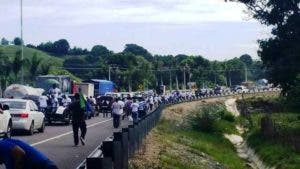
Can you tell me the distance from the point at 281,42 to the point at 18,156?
45.9m

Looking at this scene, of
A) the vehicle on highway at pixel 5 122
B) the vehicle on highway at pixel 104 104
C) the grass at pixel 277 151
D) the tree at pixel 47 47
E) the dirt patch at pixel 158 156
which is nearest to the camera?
the dirt patch at pixel 158 156

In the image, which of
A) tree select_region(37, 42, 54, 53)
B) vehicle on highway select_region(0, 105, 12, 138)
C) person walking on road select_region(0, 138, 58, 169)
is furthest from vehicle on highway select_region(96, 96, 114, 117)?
tree select_region(37, 42, 54, 53)

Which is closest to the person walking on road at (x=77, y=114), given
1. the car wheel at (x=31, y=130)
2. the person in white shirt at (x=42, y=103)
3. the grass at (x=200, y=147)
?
the grass at (x=200, y=147)

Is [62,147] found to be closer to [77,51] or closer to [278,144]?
[278,144]

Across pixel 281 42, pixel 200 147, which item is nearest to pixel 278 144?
pixel 200 147

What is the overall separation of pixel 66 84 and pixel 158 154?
34097 millimetres

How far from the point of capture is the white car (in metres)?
28.3

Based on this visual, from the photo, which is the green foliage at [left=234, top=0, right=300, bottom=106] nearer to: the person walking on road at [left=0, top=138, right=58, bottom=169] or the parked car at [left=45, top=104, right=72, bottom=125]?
the parked car at [left=45, top=104, right=72, bottom=125]

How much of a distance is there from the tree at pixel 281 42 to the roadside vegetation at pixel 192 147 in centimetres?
565

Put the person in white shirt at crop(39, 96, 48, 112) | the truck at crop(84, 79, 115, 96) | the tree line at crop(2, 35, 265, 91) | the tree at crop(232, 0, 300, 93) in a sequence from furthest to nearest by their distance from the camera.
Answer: the tree line at crop(2, 35, 265, 91) → the truck at crop(84, 79, 115, 96) → the tree at crop(232, 0, 300, 93) → the person in white shirt at crop(39, 96, 48, 112)

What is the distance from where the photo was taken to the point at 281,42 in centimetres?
5206

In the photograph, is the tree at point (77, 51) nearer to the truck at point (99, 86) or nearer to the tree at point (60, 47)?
the tree at point (60, 47)

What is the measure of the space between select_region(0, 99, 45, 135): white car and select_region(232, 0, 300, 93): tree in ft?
79.0

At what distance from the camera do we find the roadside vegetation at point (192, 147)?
71.6ft
